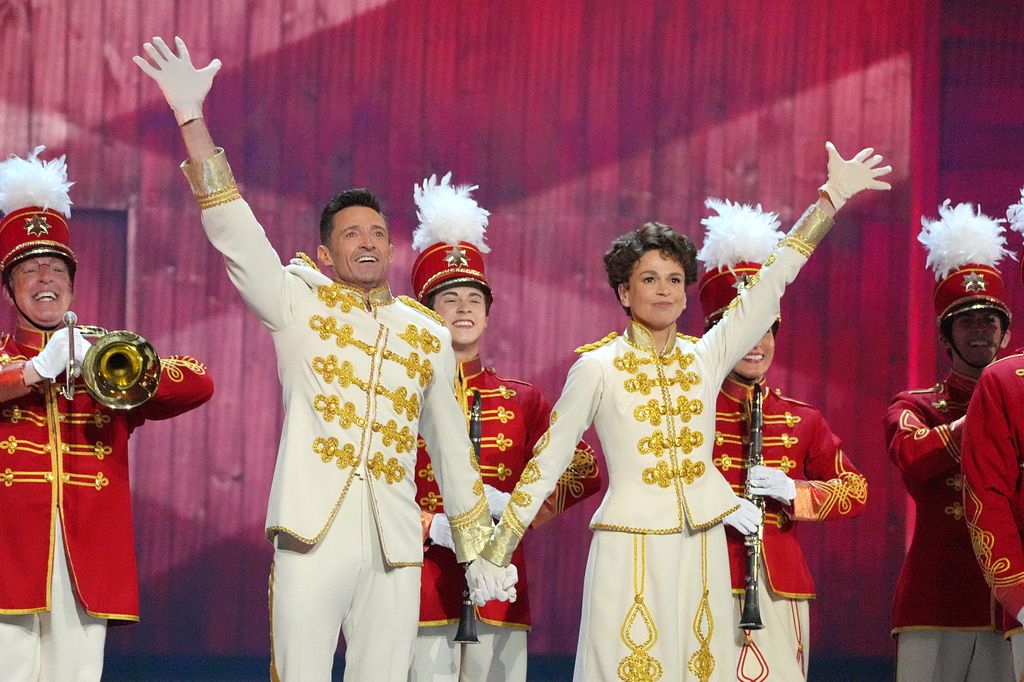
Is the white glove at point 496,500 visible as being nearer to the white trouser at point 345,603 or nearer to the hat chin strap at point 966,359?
the white trouser at point 345,603

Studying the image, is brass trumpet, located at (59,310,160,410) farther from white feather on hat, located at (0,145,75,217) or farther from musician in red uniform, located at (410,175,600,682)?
musician in red uniform, located at (410,175,600,682)

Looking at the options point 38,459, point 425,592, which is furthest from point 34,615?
point 425,592

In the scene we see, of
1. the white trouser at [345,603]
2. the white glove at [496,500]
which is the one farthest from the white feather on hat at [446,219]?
the white trouser at [345,603]

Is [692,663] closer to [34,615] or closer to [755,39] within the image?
[34,615]

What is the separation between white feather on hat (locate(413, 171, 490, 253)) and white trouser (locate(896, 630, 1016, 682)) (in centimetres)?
201

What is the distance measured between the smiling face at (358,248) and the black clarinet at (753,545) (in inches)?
55.2

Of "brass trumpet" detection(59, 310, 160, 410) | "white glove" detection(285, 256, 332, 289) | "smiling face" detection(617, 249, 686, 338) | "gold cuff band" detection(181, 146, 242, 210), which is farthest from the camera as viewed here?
"smiling face" detection(617, 249, 686, 338)

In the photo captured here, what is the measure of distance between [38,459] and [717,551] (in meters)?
1.99

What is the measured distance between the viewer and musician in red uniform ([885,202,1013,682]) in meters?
4.45

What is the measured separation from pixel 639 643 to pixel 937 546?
136cm

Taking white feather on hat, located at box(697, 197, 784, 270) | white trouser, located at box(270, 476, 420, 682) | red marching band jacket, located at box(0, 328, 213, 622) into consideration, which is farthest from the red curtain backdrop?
white trouser, located at box(270, 476, 420, 682)

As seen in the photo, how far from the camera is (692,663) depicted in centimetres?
373

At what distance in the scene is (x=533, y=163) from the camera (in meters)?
6.51

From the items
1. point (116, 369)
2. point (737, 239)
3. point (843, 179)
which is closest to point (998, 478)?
point (843, 179)
